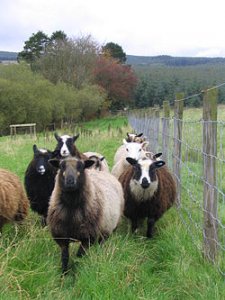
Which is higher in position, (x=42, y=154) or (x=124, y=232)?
(x=42, y=154)

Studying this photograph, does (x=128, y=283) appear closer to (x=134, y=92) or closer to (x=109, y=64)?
(x=109, y=64)

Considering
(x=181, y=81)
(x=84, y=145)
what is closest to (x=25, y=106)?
(x=84, y=145)

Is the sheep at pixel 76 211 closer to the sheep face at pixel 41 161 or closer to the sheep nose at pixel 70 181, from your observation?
the sheep nose at pixel 70 181

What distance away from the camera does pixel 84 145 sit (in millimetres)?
18016

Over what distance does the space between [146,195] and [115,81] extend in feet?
228

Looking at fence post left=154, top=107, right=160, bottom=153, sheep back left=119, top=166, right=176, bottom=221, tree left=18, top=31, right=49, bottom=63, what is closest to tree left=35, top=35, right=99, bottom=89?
tree left=18, top=31, right=49, bottom=63

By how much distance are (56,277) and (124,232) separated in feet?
7.27

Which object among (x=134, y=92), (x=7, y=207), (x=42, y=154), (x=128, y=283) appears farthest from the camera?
(x=134, y=92)

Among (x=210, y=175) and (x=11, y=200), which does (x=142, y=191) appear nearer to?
(x=11, y=200)

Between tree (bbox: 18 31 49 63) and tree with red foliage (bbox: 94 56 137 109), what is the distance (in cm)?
970

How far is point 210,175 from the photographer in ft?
15.9

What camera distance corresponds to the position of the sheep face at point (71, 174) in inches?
205

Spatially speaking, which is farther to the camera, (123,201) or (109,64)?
(109,64)

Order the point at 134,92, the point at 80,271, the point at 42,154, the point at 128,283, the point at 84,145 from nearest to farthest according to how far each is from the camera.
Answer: the point at 128,283
the point at 80,271
the point at 42,154
the point at 84,145
the point at 134,92
